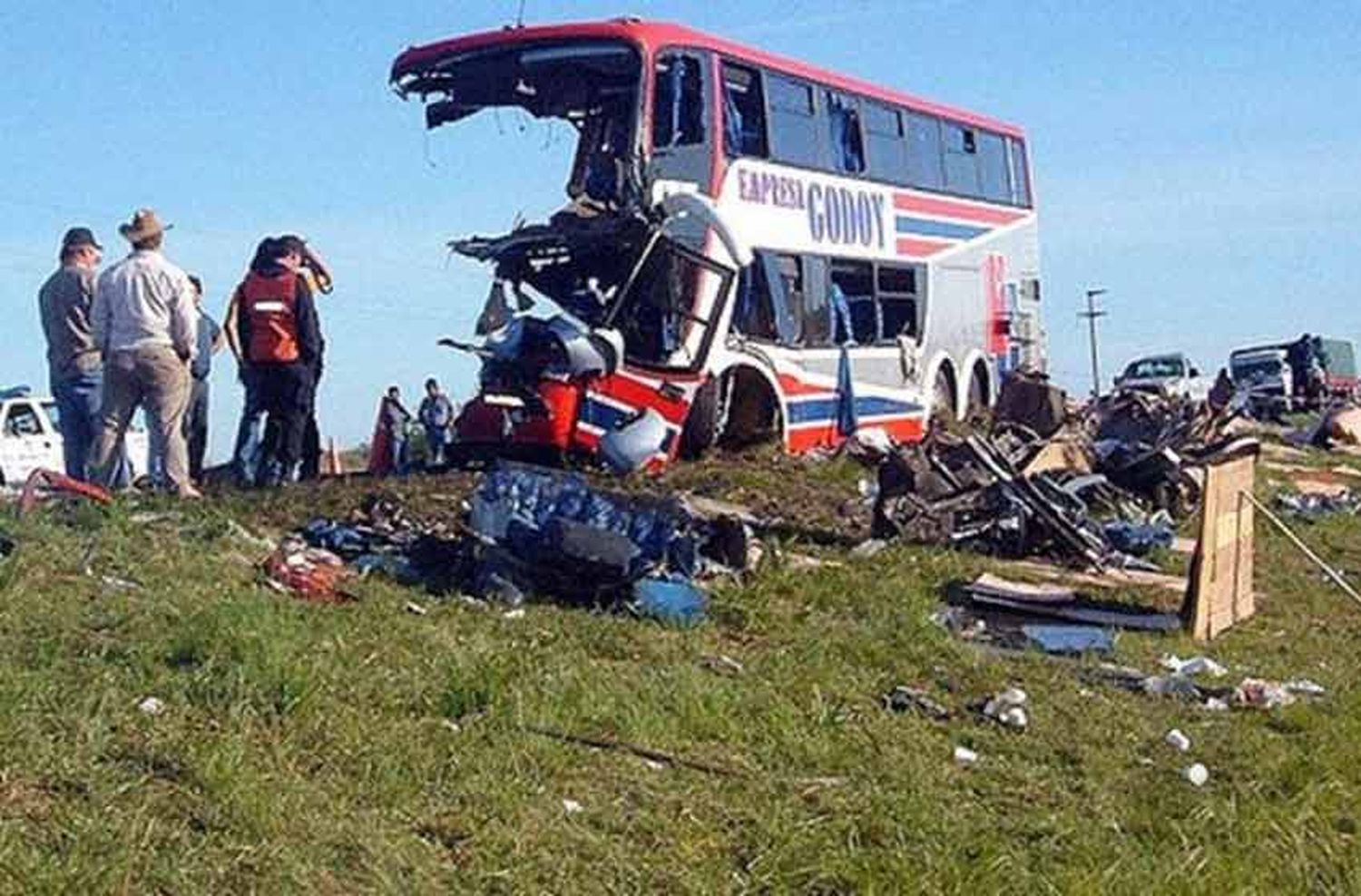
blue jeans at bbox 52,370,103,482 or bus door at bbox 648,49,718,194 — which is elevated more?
bus door at bbox 648,49,718,194

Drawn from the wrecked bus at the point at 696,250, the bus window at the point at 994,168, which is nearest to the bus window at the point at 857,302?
the wrecked bus at the point at 696,250

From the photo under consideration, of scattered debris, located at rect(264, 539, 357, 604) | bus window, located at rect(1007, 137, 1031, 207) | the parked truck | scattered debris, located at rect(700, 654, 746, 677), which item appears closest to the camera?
A: scattered debris, located at rect(700, 654, 746, 677)

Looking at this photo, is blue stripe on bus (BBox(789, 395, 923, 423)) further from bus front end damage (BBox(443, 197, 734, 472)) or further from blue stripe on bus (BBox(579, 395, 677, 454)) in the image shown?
blue stripe on bus (BBox(579, 395, 677, 454))

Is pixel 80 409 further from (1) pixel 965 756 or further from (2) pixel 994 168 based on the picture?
(2) pixel 994 168

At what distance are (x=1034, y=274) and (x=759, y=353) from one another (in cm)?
942

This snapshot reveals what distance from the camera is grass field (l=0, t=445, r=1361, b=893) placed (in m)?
5.36

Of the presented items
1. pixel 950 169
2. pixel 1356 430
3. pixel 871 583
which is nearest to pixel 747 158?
pixel 950 169

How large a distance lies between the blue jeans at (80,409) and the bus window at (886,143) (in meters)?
9.76

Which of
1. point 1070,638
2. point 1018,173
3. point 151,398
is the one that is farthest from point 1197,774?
point 1018,173

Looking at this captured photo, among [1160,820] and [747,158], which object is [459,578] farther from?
[747,158]

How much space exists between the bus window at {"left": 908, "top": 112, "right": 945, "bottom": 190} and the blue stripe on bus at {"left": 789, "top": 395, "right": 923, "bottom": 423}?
2.48m

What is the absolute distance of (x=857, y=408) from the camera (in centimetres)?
1923

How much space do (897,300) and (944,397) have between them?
2.10m

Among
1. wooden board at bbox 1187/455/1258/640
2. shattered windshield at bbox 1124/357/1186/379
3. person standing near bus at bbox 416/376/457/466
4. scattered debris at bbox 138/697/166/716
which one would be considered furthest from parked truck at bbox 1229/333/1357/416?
scattered debris at bbox 138/697/166/716
